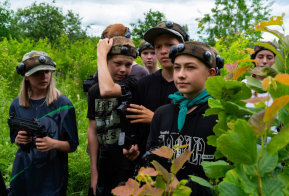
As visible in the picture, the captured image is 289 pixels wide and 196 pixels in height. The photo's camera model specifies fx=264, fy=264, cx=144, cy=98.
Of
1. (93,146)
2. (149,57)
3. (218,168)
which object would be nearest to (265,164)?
(218,168)

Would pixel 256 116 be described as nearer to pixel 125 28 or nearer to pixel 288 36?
pixel 288 36

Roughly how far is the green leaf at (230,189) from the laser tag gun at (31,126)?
2083mm

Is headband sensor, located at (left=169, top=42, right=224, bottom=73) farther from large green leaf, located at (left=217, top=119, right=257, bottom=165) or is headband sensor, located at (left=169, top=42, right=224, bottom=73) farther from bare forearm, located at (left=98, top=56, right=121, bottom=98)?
large green leaf, located at (left=217, top=119, right=257, bottom=165)

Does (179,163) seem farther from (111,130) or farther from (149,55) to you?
(149,55)

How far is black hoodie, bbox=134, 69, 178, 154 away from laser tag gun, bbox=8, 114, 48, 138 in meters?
0.86

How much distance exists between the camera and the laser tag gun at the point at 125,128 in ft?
7.10

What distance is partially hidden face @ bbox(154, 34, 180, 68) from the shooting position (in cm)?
237

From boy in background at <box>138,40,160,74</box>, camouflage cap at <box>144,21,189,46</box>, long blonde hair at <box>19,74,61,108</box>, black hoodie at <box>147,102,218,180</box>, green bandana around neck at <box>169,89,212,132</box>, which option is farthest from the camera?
boy in background at <box>138,40,160,74</box>

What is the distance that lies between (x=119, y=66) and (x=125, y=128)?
1.98 feet

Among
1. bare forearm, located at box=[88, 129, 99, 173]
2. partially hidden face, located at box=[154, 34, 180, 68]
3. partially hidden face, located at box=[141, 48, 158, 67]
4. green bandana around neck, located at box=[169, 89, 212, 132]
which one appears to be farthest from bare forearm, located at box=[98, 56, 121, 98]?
partially hidden face, located at box=[141, 48, 158, 67]

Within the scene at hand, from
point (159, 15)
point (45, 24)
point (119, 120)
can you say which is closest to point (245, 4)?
point (159, 15)

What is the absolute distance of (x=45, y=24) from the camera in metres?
21.0

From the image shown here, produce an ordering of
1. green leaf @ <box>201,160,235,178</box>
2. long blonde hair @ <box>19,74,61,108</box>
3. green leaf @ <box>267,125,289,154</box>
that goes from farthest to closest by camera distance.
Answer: long blonde hair @ <box>19,74,61,108</box>
green leaf @ <box>201,160,235,178</box>
green leaf @ <box>267,125,289,154</box>

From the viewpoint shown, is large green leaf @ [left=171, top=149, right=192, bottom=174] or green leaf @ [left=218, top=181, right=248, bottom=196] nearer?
green leaf @ [left=218, top=181, right=248, bottom=196]
